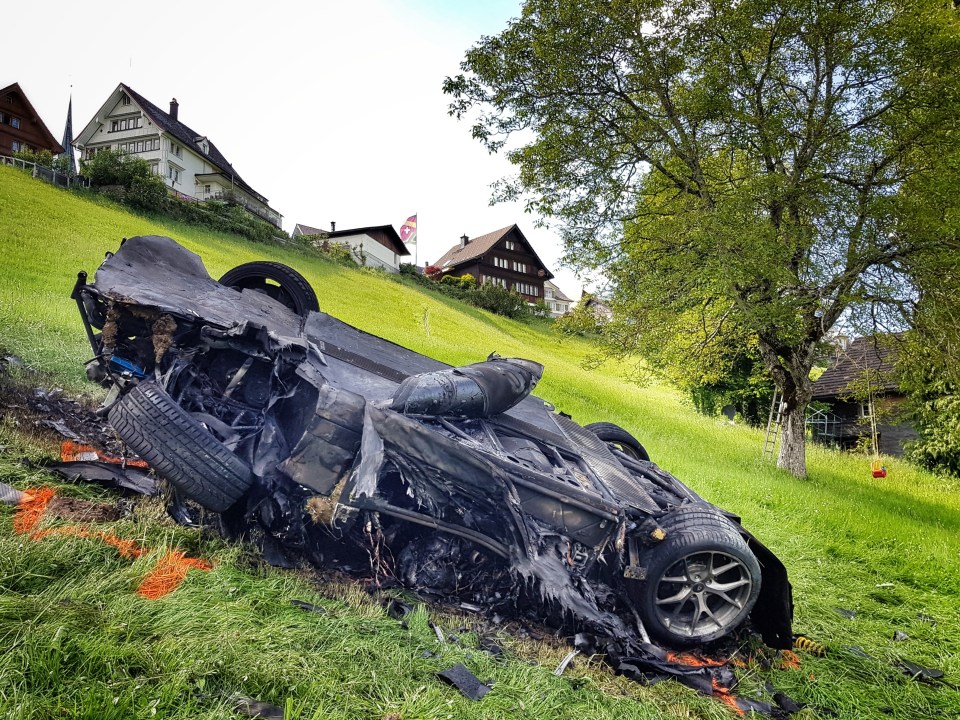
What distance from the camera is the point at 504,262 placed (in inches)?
1521

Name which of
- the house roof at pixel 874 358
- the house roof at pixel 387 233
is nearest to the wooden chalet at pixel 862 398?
the house roof at pixel 874 358

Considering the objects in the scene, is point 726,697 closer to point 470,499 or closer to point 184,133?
point 470,499

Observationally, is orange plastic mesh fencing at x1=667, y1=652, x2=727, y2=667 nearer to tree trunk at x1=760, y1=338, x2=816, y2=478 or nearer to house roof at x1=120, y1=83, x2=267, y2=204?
house roof at x1=120, y1=83, x2=267, y2=204

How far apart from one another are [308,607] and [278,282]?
3267 millimetres

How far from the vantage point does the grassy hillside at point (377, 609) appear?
2.14 m

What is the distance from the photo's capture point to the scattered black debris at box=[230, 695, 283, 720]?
1.93 meters

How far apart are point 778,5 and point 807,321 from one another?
4.88 m

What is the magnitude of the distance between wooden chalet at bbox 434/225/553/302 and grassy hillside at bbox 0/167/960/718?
89.9 ft

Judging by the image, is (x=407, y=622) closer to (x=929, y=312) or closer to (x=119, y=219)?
(x=119, y=219)

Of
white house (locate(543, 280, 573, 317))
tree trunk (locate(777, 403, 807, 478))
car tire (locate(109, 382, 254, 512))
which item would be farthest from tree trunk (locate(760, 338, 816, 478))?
white house (locate(543, 280, 573, 317))

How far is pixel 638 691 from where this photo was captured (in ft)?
9.67

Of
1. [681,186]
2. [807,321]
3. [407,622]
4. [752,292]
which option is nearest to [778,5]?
[681,186]

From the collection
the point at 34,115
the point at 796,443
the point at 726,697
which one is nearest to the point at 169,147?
the point at 34,115

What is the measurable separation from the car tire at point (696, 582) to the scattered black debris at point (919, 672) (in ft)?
3.86
